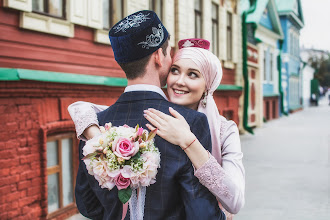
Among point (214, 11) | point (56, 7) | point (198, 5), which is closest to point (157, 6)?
point (198, 5)

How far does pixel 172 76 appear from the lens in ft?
7.94

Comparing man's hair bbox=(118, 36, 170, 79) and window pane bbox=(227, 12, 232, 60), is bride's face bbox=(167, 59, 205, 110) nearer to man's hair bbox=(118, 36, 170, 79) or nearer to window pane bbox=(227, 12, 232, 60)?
man's hair bbox=(118, 36, 170, 79)

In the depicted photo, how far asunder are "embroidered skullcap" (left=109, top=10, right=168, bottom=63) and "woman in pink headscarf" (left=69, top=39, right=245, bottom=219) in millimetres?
296

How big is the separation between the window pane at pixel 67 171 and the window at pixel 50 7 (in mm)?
2021

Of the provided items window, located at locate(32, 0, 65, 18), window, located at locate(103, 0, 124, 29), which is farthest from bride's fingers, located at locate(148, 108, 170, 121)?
window, located at locate(103, 0, 124, 29)

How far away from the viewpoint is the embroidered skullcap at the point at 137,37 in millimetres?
2105

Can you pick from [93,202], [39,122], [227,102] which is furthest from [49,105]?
[227,102]

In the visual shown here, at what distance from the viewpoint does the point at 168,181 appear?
6.59 feet

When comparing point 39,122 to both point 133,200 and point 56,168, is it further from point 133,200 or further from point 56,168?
point 133,200

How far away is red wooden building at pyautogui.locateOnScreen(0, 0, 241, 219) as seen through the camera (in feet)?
17.9

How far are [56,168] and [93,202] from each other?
432 cm

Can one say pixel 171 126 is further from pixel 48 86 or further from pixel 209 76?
pixel 48 86

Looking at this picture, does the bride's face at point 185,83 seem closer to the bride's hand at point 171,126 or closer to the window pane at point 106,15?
the bride's hand at point 171,126

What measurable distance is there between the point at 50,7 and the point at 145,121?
4.83 meters
